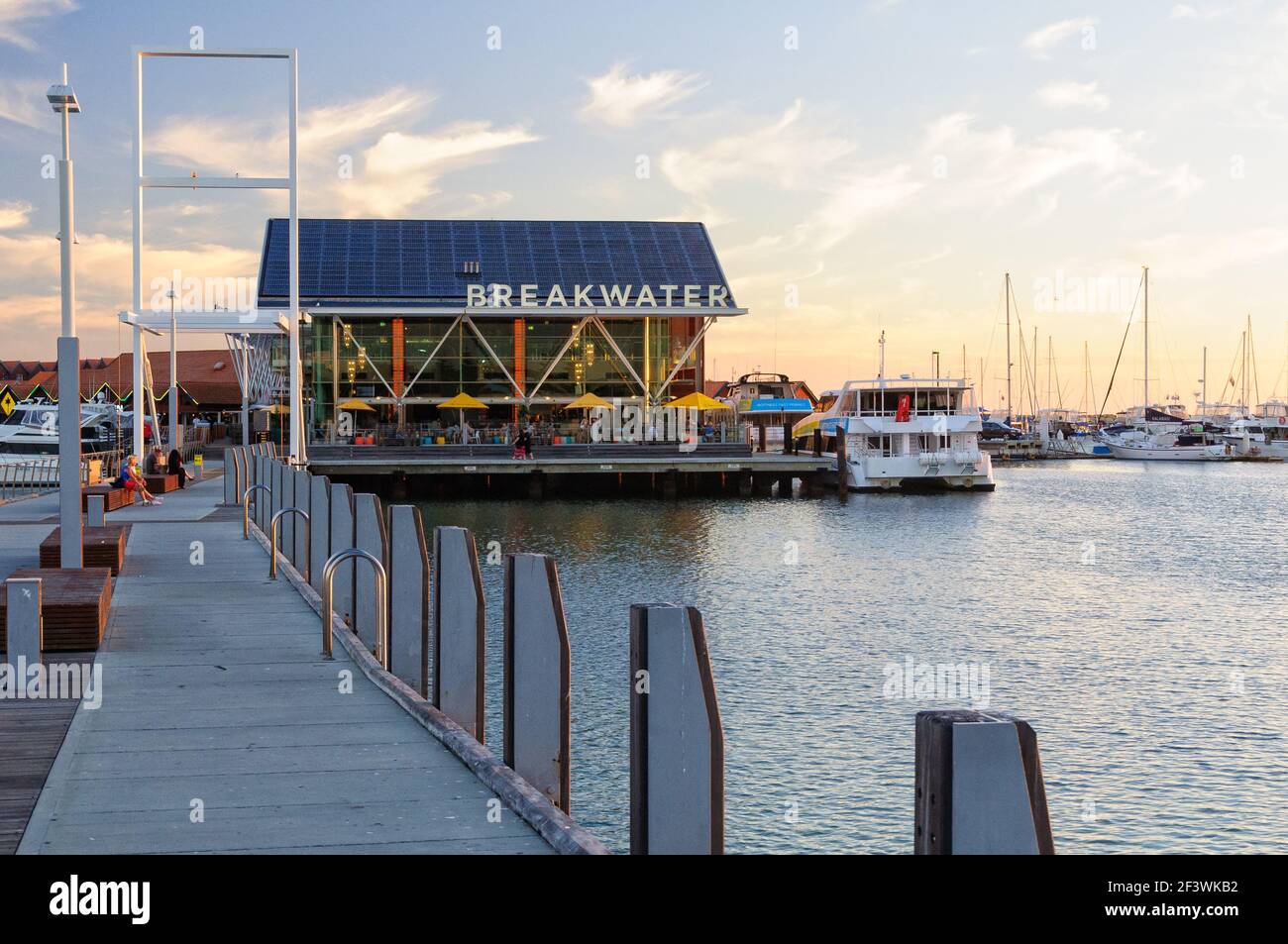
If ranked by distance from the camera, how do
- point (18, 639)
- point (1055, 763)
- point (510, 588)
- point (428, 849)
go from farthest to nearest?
point (1055, 763), point (18, 639), point (510, 588), point (428, 849)

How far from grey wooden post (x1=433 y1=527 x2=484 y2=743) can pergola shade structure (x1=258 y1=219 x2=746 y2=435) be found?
56.5 meters

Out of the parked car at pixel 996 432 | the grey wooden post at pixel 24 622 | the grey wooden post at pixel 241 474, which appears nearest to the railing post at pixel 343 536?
the grey wooden post at pixel 24 622

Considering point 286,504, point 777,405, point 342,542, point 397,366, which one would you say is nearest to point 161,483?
point 286,504

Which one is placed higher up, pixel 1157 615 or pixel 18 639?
pixel 18 639

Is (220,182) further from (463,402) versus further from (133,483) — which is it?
(463,402)

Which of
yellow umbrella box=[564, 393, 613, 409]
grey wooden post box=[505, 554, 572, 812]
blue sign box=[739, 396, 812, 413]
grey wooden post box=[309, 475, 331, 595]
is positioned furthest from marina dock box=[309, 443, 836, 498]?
blue sign box=[739, 396, 812, 413]

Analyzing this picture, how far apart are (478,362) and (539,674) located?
6211 centimetres

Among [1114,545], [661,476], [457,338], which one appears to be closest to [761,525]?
[1114,545]

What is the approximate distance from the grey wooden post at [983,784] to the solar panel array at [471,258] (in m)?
64.0

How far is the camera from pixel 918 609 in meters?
26.6

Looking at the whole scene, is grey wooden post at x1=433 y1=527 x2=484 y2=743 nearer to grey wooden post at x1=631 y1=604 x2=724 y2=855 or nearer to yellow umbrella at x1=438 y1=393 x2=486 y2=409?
grey wooden post at x1=631 y1=604 x2=724 y2=855

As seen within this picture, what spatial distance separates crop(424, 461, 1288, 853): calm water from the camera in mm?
12891
